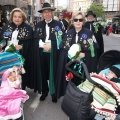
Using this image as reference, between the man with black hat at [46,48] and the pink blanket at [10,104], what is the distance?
1.52m

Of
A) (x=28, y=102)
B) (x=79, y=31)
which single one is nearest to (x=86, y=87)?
(x=79, y=31)

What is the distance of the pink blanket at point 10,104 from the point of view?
357 centimetres

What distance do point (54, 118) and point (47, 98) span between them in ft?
3.42

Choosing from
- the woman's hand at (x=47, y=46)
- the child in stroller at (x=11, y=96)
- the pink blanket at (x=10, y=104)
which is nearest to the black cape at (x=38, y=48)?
the woman's hand at (x=47, y=46)

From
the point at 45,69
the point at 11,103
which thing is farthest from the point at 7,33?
Result: the point at 11,103

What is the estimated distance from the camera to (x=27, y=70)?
18.1ft

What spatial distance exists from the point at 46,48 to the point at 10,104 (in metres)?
1.69

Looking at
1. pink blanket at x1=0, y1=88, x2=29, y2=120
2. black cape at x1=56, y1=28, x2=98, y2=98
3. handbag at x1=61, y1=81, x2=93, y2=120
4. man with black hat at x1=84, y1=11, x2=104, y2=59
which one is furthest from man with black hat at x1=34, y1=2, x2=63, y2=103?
man with black hat at x1=84, y1=11, x2=104, y2=59

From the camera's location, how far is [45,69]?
5398mm

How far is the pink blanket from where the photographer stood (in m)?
3.57

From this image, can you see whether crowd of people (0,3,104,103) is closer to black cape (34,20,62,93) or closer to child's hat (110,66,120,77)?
black cape (34,20,62,93)

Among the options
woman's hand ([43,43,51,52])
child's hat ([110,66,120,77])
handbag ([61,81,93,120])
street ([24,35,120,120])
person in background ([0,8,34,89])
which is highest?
person in background ([0,8,34,89])

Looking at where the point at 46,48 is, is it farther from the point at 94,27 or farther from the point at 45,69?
the point at 94,27

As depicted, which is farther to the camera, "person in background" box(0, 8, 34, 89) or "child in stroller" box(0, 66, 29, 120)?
"person in background" box(0, 8, 34, 89)
